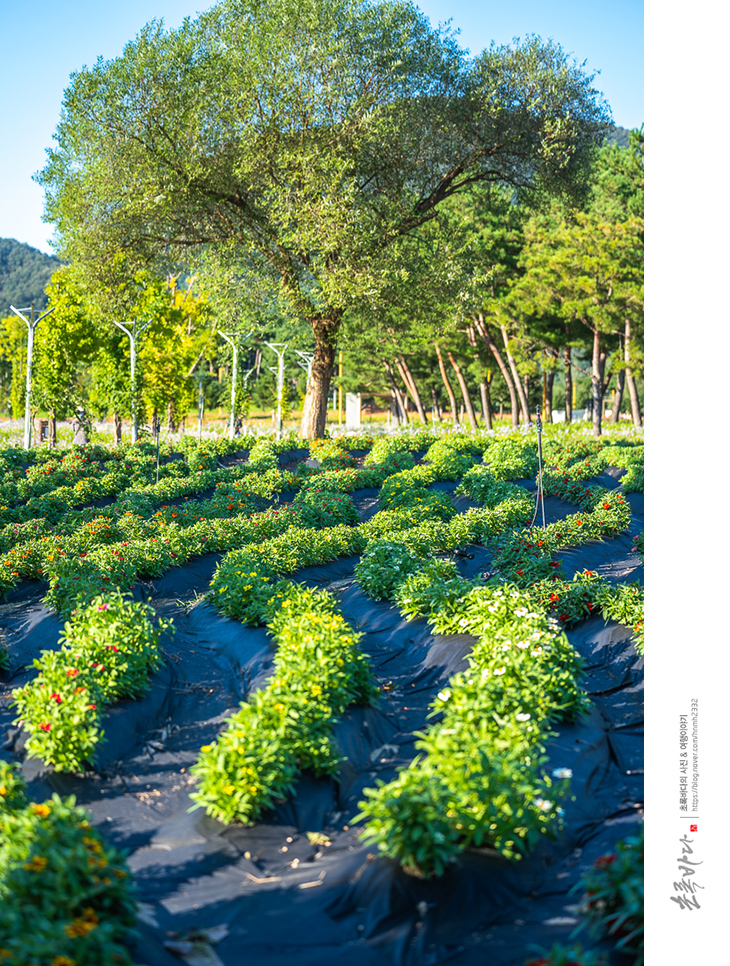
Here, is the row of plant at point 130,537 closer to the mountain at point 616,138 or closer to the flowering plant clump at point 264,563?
the flowering plant clump at point 264,563

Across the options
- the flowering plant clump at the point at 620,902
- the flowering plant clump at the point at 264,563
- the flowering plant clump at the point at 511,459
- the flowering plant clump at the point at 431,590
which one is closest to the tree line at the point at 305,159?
the flowering plant clump at the point at 511,459

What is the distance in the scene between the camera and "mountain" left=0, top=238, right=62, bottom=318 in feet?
324

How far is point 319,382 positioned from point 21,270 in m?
98.8

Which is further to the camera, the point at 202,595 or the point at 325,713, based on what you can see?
the point at 202,595

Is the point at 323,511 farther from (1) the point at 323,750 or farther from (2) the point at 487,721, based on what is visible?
(2) the point at 487,721

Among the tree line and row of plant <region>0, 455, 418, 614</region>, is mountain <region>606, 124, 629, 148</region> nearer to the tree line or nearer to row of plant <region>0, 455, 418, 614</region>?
the tree line

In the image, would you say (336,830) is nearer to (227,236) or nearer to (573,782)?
(573,782)

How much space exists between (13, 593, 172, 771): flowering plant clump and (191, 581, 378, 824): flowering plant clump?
2.74 ft

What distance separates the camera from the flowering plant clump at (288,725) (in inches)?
164

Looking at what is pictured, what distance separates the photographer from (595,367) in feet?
90.8

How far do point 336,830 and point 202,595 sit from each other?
4.77m

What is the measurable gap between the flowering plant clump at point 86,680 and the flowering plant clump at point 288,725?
837 mm
